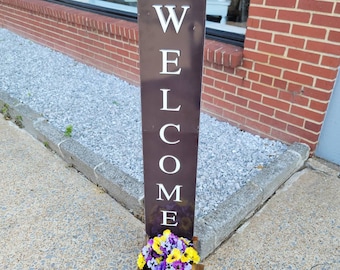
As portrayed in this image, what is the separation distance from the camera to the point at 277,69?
2504mm

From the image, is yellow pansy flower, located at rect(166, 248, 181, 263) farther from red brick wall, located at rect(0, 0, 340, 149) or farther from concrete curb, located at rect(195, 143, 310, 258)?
red brick wall, located at rect(0, 0, 340, 149)

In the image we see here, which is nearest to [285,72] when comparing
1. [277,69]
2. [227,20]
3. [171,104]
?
[277,69]

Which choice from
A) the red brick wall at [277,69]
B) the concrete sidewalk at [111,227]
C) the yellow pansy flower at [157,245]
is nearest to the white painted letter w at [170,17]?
the yellow pansy flower at [157,245]

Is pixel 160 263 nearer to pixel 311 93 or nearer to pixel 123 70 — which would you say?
pixel 311 93

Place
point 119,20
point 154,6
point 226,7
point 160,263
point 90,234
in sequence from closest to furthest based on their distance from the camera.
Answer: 1. point 154,6
2. point 160,263
3. point 90,234
4. point 226,7
5. point 119,20

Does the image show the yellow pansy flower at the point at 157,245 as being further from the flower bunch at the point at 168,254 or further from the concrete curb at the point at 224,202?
the concrete curb at the point at 224,202

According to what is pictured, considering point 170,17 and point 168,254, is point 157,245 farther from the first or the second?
point 170,17

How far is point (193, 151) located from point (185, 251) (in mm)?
503

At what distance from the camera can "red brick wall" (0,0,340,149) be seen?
2227 mm

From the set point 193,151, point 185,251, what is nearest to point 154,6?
point 193,151

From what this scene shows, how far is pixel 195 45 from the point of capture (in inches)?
48.8

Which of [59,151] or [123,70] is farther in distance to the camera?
[123,70]

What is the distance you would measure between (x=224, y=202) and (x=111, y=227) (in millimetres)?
689

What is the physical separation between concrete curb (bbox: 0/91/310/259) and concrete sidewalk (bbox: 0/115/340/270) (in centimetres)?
6
